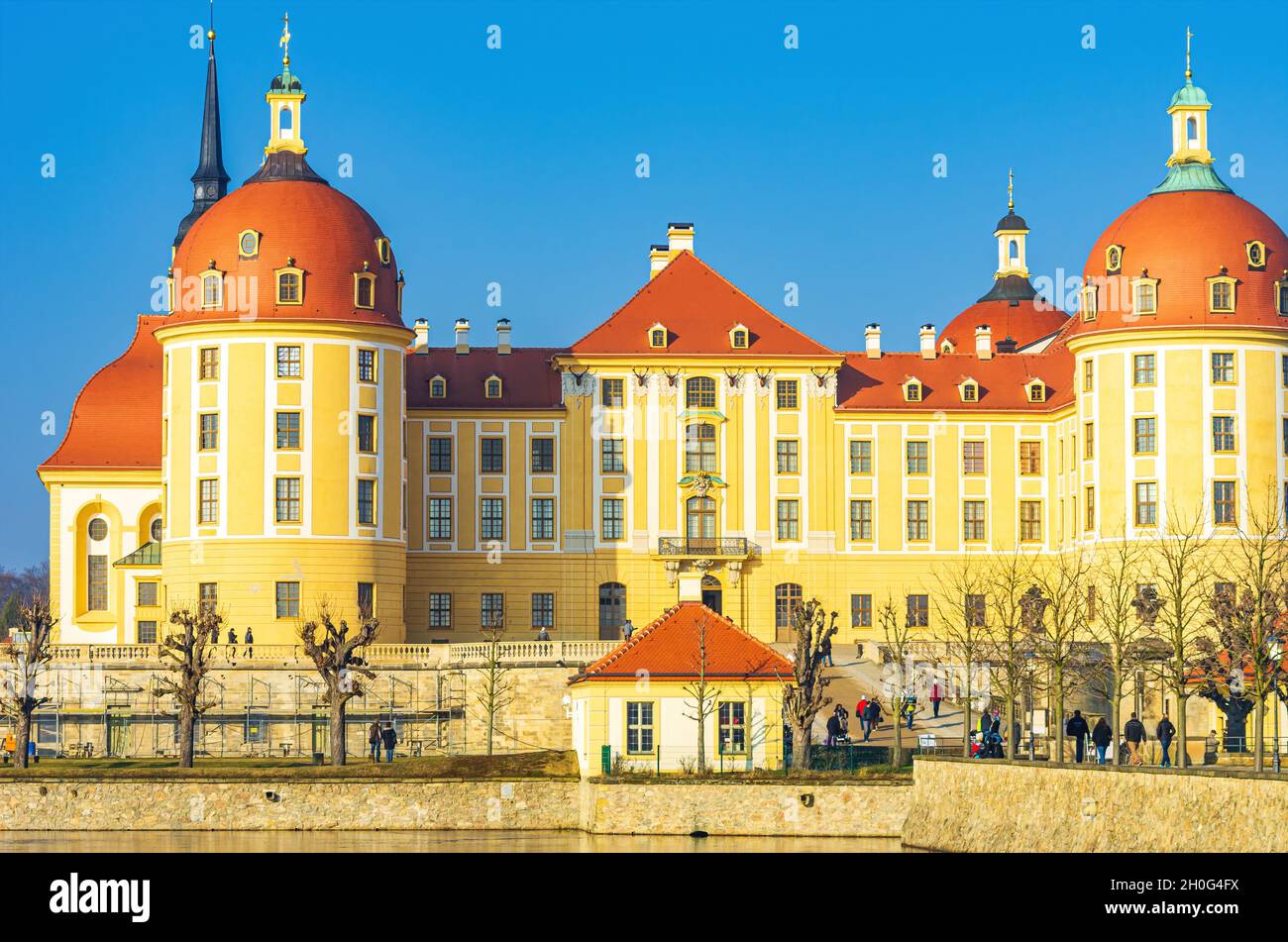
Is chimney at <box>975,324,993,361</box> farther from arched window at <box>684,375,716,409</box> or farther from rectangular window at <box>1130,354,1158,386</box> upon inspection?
rectangular window at <box>1130,354,1158,386</box>

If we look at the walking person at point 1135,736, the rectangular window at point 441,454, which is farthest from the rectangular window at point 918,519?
the walking person at point 1135,736

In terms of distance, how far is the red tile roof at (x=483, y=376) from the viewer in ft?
299

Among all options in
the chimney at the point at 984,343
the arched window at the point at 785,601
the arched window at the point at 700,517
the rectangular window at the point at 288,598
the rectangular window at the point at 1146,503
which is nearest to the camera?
the rectangular window at the point at 288,598

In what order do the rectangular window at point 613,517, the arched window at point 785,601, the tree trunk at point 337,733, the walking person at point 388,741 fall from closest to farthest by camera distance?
the tree trunk at point 337,733 → the walking person at point 388,741 → the arched window at point 785,601 → the rectangular window at point 613,517

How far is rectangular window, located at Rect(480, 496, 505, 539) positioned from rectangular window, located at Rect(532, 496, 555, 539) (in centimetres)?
105

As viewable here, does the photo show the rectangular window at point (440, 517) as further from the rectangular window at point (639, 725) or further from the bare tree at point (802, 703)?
the rectangular window at point (639, 725)

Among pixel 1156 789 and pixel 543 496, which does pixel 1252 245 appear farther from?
pixel 1156 789

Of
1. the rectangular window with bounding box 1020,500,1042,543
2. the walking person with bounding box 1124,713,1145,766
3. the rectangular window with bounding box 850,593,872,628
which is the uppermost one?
the rectangular window with bounding box 1020,500,1042,543

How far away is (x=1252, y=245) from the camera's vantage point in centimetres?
8550

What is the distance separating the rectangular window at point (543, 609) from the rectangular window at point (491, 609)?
104cm

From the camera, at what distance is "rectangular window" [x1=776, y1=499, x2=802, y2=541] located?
91375 millimetres

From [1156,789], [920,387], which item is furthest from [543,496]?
[1156,789]

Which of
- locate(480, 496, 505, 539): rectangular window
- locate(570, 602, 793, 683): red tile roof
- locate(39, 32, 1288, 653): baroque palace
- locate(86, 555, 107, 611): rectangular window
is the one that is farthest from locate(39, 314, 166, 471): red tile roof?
locate(570, 602, 793, 683): red tile roof

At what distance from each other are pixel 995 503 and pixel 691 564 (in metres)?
10.6
